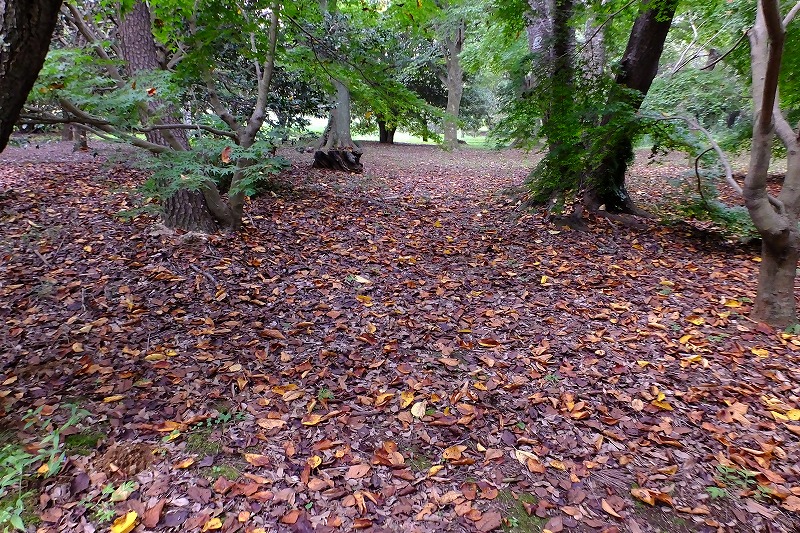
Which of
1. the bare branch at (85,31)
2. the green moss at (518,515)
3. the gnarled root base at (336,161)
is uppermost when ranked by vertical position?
the bare branch at (85,31)

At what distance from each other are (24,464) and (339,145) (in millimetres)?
10124

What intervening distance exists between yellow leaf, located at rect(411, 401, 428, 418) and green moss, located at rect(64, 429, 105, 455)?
190cm

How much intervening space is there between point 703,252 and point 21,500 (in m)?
6.75

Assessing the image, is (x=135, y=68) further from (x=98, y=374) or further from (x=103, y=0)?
(x=98, y=374)

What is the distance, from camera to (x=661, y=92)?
9125 mm

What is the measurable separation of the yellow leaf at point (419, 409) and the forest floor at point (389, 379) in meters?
0.02

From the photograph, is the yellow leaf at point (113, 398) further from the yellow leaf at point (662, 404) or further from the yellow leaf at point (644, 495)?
the yellow leaf at point (662, 404)

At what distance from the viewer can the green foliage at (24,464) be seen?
6.86 feet

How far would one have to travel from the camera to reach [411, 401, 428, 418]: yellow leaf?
2939mm

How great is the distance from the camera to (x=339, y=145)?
11492 millimetres

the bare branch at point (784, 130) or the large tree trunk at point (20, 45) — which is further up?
the large tree trunk at point (20, 45)

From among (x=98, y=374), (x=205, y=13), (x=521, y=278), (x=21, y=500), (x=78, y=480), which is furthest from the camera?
(x=521, y=278)

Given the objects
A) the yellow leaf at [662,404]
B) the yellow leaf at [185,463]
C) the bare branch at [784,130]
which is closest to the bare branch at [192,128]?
the yellow leaf at [185,463]

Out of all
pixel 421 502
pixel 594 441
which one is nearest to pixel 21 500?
pixel 421 502
